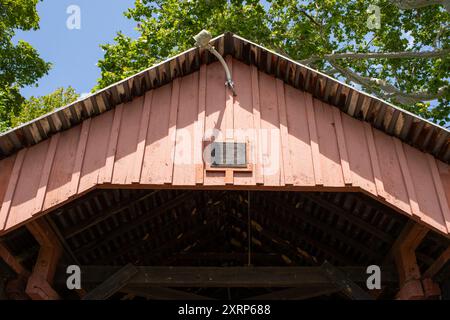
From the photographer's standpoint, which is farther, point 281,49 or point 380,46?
point 380,46

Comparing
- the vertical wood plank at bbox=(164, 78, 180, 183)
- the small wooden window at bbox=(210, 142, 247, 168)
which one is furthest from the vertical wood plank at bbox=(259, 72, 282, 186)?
the vertical wood plank at bbox=(164, 78, 180, 183)

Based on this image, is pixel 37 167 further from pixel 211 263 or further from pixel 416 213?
pixel 211 263

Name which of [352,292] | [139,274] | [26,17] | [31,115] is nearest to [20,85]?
[26,17]

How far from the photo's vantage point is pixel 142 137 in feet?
23.5

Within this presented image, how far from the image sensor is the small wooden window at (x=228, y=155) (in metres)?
6.87

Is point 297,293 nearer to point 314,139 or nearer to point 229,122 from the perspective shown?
point 314,139

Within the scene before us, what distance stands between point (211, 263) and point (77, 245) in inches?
142

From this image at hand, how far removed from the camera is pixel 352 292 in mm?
8703

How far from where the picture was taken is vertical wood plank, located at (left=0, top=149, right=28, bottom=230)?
6.49 meters

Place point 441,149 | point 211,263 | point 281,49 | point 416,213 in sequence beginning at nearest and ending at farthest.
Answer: point 416,213
point 441,149
point 211,263
point 281,49

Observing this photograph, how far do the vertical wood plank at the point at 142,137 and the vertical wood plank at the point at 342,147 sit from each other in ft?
8.78

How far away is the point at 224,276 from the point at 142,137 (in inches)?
130

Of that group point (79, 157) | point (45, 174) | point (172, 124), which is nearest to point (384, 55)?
point (172, 124)

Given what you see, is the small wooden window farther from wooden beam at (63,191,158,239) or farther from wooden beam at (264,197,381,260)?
wooden beam at (264,197,381,260)
